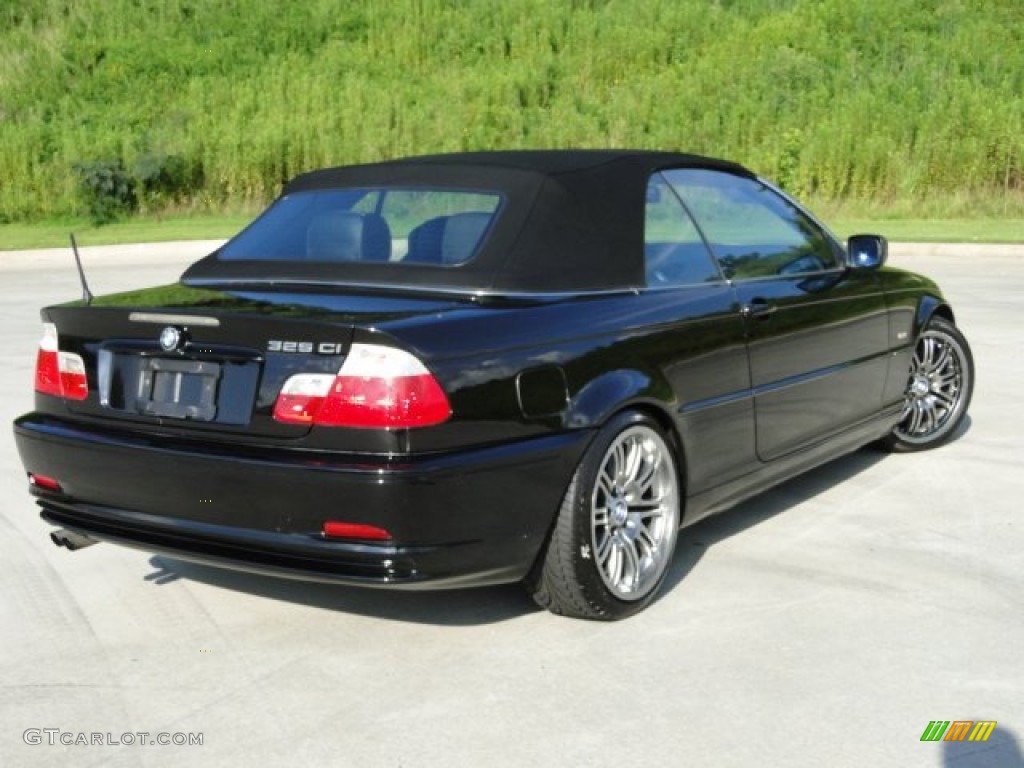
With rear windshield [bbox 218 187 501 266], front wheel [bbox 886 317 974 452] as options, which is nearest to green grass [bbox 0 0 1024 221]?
front wheel [bbox 886 317 974 452]

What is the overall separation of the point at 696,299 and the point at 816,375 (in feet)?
2.98

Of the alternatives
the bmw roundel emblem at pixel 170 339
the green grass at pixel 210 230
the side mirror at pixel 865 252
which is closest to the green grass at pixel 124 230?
the green grass at pixel 210 230

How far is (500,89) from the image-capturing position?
105 feet

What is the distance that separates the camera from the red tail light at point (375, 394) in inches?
151

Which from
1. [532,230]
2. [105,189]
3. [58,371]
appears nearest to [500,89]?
[105,189]

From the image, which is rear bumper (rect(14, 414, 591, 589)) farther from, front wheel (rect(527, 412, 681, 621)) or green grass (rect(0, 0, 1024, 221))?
green grass (rect(0, 0, 1024, 221))

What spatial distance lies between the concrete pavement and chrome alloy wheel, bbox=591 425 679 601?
0.16m

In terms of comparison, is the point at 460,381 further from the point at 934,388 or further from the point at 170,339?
the point at 934,388

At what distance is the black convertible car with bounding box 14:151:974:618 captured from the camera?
153 inches

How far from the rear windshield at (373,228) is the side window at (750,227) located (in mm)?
942

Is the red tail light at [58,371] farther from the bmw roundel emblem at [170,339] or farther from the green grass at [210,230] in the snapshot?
the green grass at [210,230]

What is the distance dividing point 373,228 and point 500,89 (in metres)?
27.9

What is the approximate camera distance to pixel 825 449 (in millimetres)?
5727

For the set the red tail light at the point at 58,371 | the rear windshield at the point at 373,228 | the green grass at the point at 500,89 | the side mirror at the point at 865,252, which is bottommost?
the red tail light at the point at 58,371
